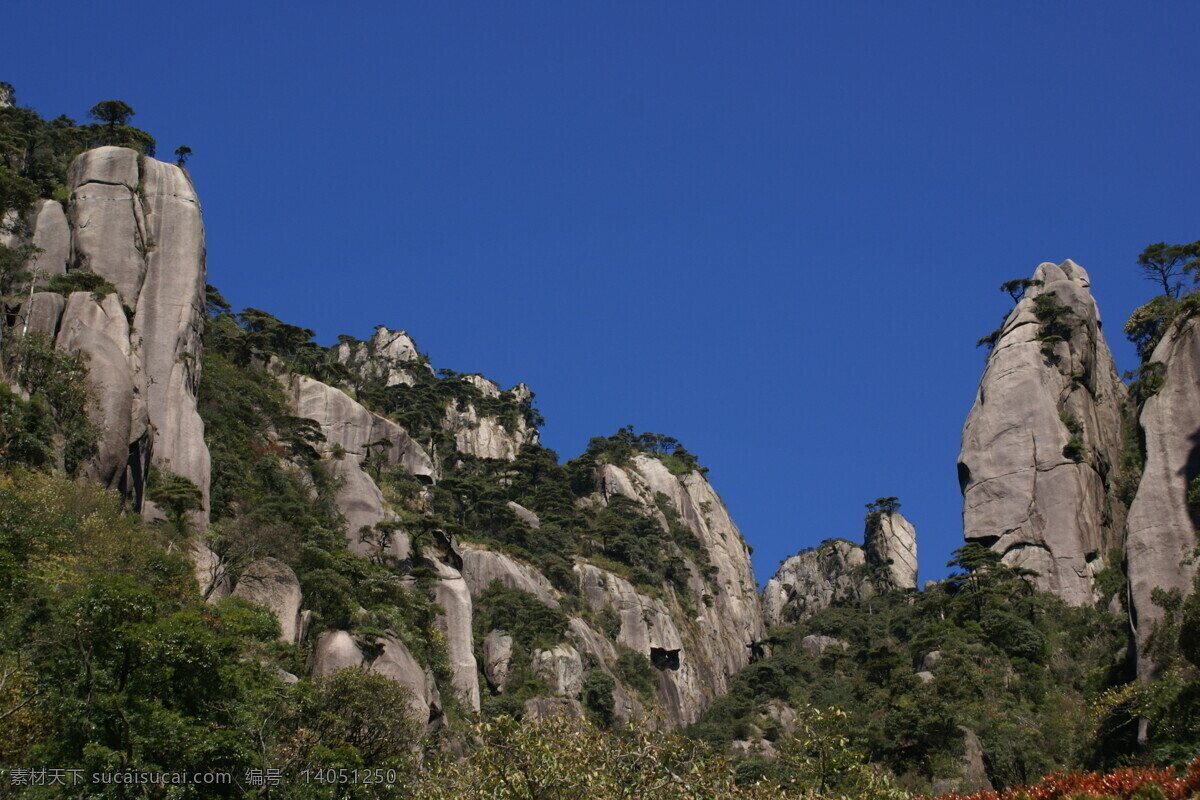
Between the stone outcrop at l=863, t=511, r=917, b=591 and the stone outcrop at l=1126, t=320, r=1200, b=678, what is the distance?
62732mm

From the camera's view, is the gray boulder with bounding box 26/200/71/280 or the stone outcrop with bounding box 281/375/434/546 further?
the stone outcrop with bounding box 281/375/434/546

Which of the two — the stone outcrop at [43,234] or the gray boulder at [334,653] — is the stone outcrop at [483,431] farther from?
the gray boulder at [334,653]

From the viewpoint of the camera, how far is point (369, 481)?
2366 inches

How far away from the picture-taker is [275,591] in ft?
124

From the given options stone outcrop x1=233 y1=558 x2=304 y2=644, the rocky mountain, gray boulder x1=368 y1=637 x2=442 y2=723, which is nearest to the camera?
stone outcrop x1=233 y1=558 x2=304 y2=644

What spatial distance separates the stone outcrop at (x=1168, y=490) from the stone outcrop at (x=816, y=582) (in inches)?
2498

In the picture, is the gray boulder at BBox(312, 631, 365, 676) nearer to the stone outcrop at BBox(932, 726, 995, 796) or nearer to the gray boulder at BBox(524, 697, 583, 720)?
the gray boulder at BBox(524, 697, 583, 720)

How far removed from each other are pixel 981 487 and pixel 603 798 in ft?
182

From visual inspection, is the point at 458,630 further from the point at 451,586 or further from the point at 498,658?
the point at 498,658

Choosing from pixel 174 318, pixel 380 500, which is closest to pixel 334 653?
pixel 174 318

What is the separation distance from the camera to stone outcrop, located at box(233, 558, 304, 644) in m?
37.4

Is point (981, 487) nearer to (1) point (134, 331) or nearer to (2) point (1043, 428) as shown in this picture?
(2) point (1043, 428)

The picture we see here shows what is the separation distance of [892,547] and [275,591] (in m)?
81.5

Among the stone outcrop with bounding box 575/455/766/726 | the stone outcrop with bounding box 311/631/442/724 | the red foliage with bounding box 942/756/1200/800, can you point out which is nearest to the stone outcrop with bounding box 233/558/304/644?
the stone outcrop with bounding box 311/631/442/724
